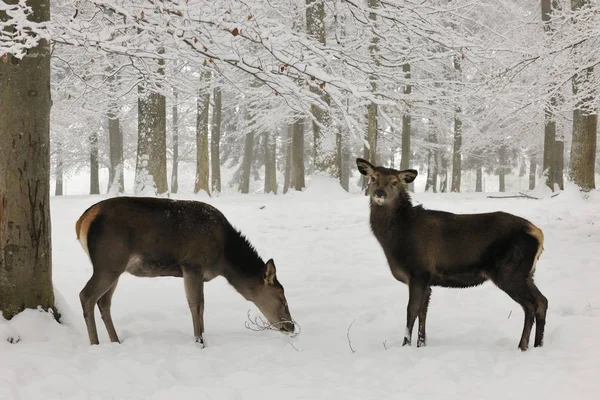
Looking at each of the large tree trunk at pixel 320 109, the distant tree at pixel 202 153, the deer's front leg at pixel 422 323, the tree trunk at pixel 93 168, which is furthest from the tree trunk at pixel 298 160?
the deer's front leg at pixel 422 323

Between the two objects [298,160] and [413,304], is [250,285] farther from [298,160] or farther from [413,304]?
[298,160]

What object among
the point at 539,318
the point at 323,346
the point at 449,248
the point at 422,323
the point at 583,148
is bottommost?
the point at 323,346

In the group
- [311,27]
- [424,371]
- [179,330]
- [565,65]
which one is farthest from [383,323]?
[311,27]

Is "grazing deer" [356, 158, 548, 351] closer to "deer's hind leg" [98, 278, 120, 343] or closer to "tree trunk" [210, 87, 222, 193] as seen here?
"deer's hind leg" [98, 278, 120, 343]

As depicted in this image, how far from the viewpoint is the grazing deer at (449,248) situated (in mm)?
5109

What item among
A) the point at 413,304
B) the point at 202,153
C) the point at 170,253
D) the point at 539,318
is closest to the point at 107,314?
the point at 170,253

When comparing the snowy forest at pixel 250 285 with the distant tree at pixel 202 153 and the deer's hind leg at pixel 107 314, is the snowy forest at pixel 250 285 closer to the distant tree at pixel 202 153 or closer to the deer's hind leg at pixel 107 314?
the deer's hind leg at pixel 107 314

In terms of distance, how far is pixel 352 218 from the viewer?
13609mm

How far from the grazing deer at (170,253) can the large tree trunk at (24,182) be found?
45 centimetres

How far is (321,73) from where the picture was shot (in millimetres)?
5664

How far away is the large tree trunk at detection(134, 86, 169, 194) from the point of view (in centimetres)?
1508

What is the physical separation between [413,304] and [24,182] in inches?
160

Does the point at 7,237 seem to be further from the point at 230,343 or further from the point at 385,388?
the point at 385,388

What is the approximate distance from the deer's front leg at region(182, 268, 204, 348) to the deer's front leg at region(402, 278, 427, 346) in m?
2.13
